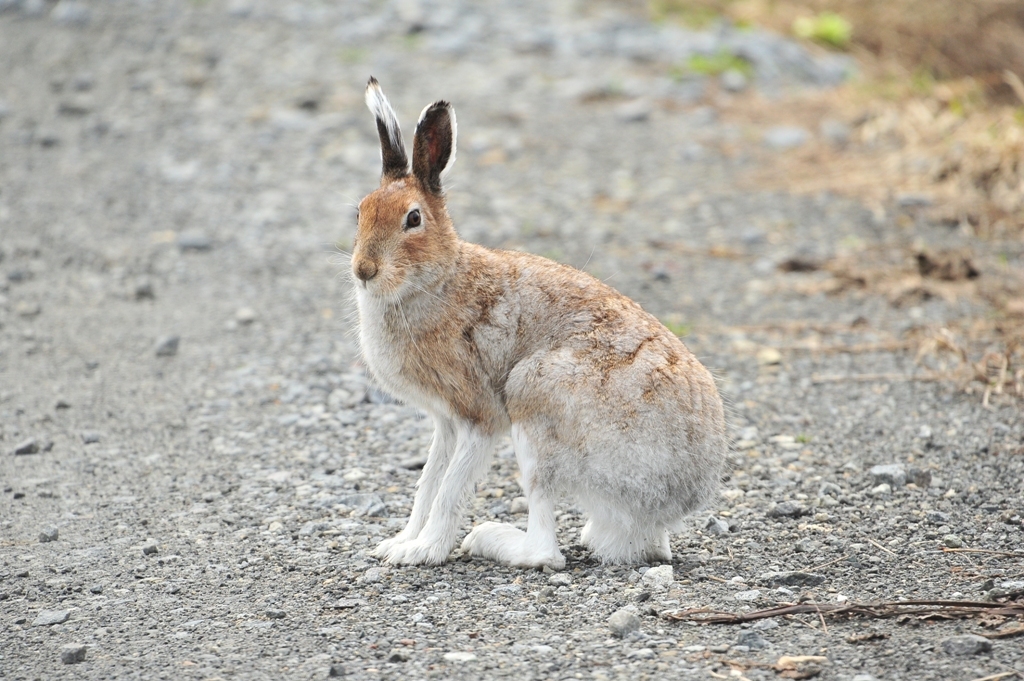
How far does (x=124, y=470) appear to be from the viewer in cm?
671

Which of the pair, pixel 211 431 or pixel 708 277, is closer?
pixel 211 431

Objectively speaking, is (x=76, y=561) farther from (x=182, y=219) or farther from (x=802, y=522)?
(x=182, y=219)

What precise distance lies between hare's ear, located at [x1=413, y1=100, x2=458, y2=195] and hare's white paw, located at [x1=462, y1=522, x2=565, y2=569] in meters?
1.61

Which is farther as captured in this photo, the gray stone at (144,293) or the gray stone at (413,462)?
the gray stone at (144,293)

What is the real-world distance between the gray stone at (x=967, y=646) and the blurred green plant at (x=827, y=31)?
459 inches

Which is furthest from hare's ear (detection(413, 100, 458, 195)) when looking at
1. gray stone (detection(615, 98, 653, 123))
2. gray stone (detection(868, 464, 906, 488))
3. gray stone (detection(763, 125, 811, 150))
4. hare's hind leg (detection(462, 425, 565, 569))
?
gray stone (detection(615, 98, 653, 123))

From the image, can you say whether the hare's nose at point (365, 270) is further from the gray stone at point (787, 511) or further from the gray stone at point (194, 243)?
the gray stone at point (194, 243)

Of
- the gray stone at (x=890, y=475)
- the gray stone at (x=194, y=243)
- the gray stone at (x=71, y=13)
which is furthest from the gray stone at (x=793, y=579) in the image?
the gray stone at (x=71, y=13)

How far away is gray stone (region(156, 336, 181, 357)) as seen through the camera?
8484 millimetres

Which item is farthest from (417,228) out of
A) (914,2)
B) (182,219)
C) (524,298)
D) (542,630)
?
(914,2)

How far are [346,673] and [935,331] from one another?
17.8 feet

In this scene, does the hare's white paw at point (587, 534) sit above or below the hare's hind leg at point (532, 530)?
below

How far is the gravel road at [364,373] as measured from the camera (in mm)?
4848

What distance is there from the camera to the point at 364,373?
8094 millimetres
